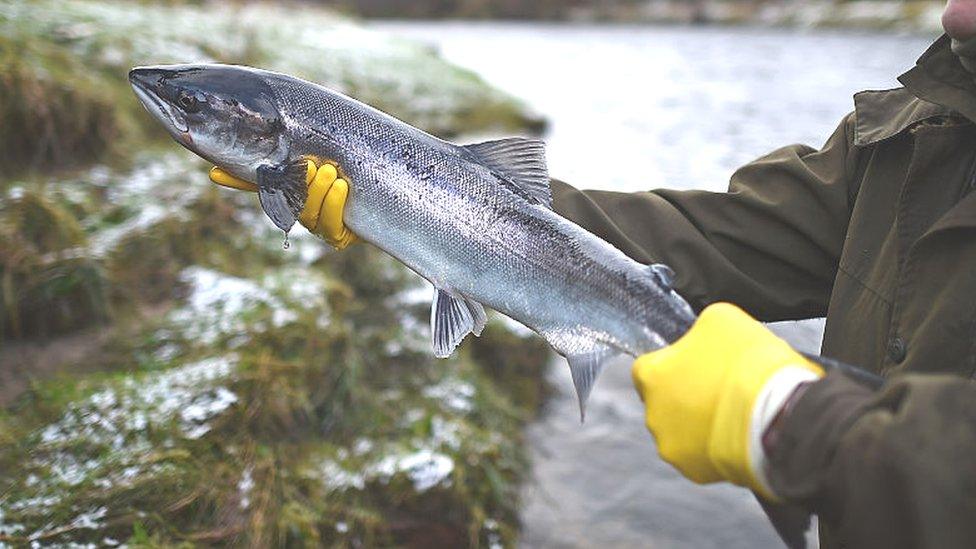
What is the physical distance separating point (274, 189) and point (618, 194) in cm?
119

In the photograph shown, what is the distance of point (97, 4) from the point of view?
9.48 metres

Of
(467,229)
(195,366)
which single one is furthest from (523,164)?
(195,366)

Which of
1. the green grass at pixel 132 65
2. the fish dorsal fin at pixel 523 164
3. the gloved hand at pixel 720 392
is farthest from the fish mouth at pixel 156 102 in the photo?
the green grass at pixel 132 65

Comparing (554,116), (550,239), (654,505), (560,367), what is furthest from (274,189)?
(554,116)

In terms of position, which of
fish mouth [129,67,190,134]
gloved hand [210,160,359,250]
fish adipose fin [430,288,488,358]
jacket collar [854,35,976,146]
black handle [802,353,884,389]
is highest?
jacket collar [854,35,976,146]

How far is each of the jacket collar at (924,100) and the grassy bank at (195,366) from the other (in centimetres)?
284

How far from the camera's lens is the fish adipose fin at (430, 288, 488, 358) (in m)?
2.72

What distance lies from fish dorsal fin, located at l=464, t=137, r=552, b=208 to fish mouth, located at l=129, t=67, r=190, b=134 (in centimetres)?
100

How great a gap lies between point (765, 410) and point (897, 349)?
2.12ft

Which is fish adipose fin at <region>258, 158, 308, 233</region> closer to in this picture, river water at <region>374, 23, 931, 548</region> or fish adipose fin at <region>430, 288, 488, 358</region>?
fish adipose fin at <region>430, 288, 488, 358</region>

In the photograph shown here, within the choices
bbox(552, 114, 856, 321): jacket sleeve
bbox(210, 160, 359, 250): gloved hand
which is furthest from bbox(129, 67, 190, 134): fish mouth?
bbox(552, 114, 856, 321): jacket sleeve

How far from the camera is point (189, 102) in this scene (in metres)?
2.77

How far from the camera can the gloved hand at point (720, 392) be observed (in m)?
1.88

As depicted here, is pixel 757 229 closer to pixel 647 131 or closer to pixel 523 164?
pixel 523 164
